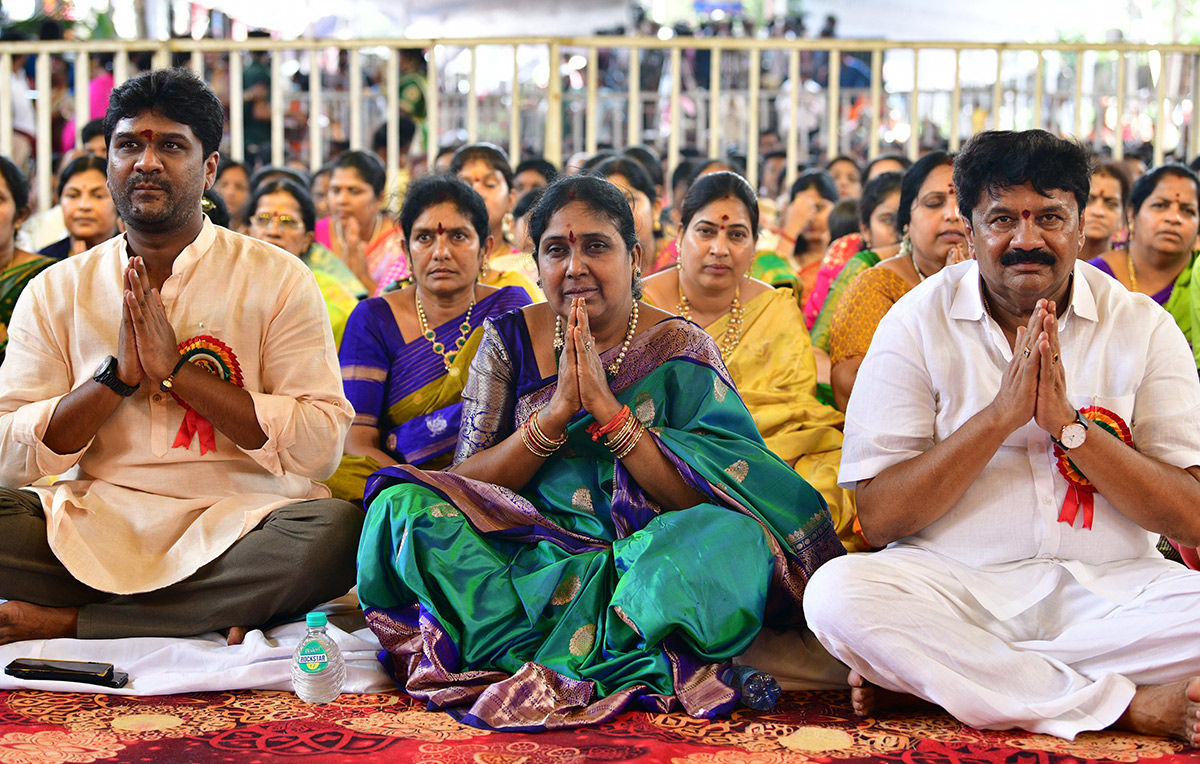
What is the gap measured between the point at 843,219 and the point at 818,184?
0.64 meters

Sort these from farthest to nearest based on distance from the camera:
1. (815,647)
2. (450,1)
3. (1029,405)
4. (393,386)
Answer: (450,1)
(393,386)
(815,647)
(1029,405)

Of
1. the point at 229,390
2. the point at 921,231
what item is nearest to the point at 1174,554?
the point at 921,231

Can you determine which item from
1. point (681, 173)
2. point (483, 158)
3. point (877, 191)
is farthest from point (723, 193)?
point (681, 173)

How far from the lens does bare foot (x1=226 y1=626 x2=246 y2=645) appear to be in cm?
322

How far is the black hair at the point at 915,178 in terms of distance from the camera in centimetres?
446

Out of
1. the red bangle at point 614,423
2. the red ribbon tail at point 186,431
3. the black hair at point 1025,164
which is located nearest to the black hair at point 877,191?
the black hair at point 1025,164

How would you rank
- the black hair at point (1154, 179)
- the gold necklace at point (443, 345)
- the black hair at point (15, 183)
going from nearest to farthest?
1. the gold necklace at point (443, 345)
2. the black hair at point (15, 183)
3. the black hair at point (1154, 179)

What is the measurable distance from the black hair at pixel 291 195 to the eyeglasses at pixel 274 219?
82mm

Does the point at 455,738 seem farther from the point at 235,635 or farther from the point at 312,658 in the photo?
the point at 235,635

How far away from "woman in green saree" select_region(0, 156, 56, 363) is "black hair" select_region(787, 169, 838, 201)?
4209 millimetres

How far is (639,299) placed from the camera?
139 inches

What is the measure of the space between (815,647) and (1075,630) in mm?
671

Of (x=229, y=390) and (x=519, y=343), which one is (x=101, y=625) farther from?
(x=519, y=343)

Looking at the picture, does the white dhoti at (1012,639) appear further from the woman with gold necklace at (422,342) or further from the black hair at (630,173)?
the black hair at (630,173)
